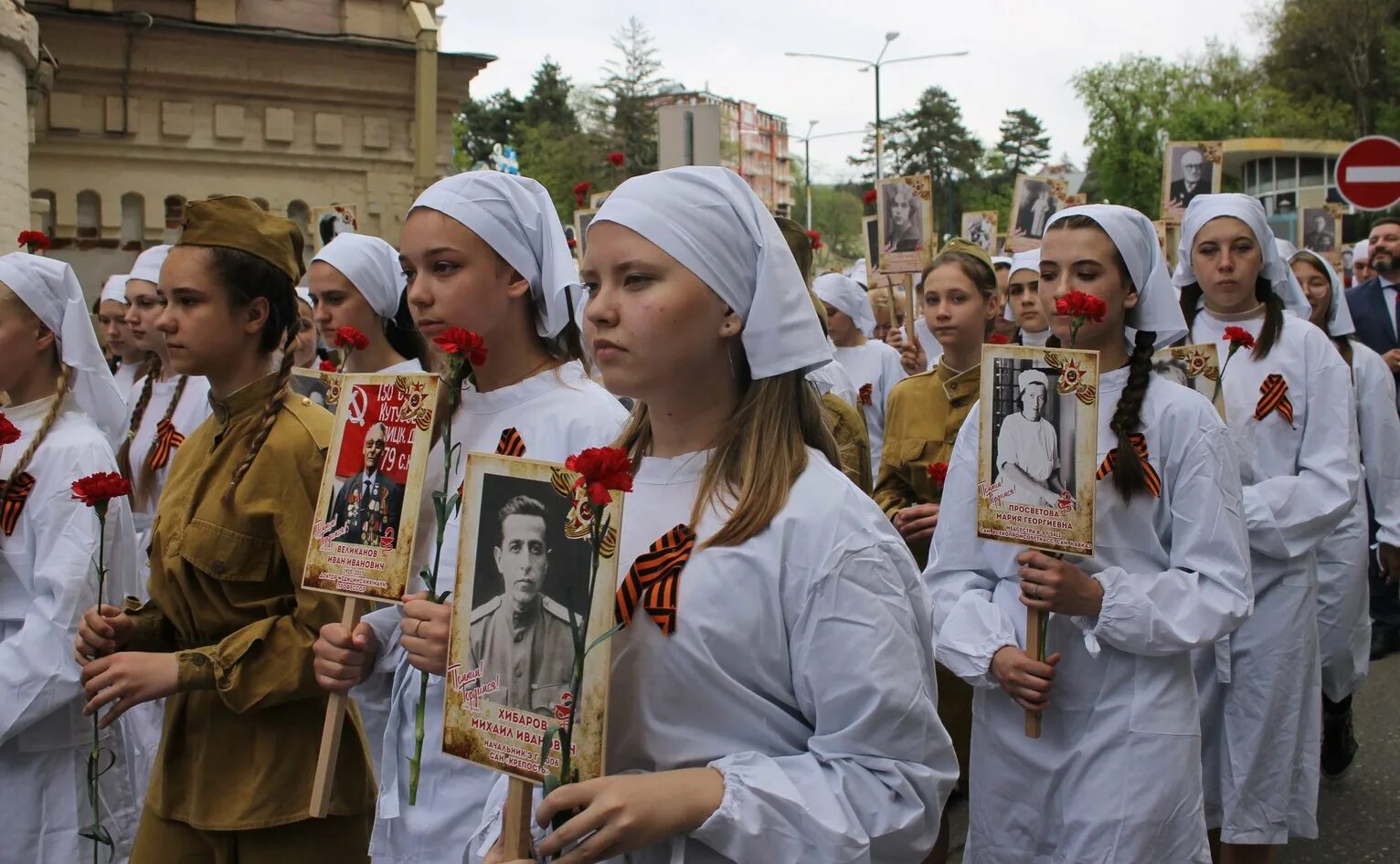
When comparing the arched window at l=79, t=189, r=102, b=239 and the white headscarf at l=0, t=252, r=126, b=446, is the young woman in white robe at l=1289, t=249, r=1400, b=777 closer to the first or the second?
the white headscarf at l=0, t=252, r=126, b=446

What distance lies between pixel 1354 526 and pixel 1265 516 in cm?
190

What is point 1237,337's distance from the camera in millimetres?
4930

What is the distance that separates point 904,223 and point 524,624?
7.28 m

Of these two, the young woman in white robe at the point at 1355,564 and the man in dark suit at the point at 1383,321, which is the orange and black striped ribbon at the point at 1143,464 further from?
the man in dark suit at the point at 1383,321

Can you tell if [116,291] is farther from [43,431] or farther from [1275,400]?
[1275,400]

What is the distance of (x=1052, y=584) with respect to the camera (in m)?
3.47

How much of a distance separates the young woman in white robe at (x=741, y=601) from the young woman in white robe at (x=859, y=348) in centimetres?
607

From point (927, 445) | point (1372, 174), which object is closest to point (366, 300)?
point (927, 445)

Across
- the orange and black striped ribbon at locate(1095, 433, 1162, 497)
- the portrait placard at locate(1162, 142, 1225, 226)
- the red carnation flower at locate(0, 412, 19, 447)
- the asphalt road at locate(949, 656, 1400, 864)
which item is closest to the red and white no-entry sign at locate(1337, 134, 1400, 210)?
the portrait placard at locate(1162, 142, 1225, 226)

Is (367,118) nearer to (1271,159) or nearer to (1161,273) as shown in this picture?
(1161,273)

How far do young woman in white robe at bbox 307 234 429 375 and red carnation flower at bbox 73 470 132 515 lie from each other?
1.81 meters

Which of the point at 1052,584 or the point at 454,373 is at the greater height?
the point at 454,373

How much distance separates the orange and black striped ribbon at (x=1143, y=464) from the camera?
3664 millimetres

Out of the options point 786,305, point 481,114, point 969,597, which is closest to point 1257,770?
point 969,597
